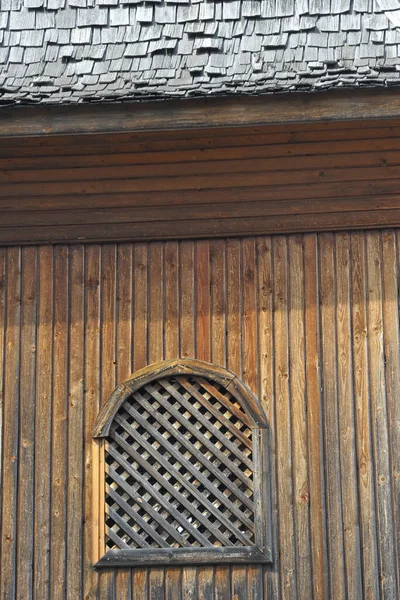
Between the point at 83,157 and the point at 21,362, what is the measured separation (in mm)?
1583

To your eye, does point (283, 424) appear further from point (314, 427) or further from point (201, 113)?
point (201, 113)

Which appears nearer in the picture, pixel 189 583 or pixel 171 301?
pixel 189 583

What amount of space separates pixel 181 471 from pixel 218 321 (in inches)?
44.2

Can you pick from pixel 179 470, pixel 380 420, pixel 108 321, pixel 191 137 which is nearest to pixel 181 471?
pixel 179 470

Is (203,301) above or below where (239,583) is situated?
above

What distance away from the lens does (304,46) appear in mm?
8195

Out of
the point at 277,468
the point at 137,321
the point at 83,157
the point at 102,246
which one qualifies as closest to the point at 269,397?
the point at 277,468

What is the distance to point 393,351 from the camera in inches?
325

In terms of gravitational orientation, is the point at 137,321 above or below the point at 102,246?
below

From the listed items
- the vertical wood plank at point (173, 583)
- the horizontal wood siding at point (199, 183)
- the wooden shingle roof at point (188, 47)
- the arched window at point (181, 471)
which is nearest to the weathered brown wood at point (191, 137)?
the horizontal wood siding at point (199, 183)

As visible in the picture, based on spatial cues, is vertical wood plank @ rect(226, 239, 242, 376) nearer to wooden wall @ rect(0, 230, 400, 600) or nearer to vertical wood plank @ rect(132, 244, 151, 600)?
wooden wall @ rect(0, 230, 400, 600)

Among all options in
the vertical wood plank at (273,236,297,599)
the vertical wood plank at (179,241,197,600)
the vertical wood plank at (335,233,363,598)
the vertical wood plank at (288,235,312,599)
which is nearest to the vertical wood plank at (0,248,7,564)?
the vertical wood plank at (179,241,197,600)

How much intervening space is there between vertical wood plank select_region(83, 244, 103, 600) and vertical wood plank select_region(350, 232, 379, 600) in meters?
1.88

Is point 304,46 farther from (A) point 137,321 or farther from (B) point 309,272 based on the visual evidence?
(A) point 137,321
